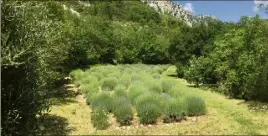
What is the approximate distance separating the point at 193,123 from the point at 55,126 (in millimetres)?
5815

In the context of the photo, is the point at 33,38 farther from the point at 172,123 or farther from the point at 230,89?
the point at 230,89

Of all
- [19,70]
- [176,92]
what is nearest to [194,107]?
[176,92]

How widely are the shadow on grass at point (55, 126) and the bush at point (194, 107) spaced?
5.18 m

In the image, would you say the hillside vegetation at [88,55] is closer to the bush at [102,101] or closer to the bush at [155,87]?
the bush at [102,101]

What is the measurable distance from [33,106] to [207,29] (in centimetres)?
2865

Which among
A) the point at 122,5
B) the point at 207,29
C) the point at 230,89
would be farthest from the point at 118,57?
the point at 122,5

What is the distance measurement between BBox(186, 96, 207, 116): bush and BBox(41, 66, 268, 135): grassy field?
1.07 feet

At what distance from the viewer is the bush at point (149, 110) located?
569 inches

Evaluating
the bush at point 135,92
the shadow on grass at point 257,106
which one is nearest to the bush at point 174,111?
the bush at point 135,92

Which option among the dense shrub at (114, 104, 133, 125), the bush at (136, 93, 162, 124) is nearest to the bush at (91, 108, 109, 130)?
the dense shrub at (114, 104, 133, 125)

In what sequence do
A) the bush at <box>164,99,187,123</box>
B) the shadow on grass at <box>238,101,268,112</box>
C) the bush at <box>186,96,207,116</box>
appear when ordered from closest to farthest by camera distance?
the bush at <box>164,99,187,123</box>, the bush at <box>186,96,207,116</box>, the shadow on grass at <box>238,101,268,112</box>

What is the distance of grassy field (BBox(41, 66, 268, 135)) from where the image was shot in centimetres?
1351

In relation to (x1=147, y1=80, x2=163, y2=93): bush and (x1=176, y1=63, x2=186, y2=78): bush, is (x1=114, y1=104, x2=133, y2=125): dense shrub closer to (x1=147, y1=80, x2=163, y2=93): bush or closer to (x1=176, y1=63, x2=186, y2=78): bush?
(x1=147, y1=80, x2=163, y2=93): bush

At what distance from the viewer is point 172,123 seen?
1457 centimetres
